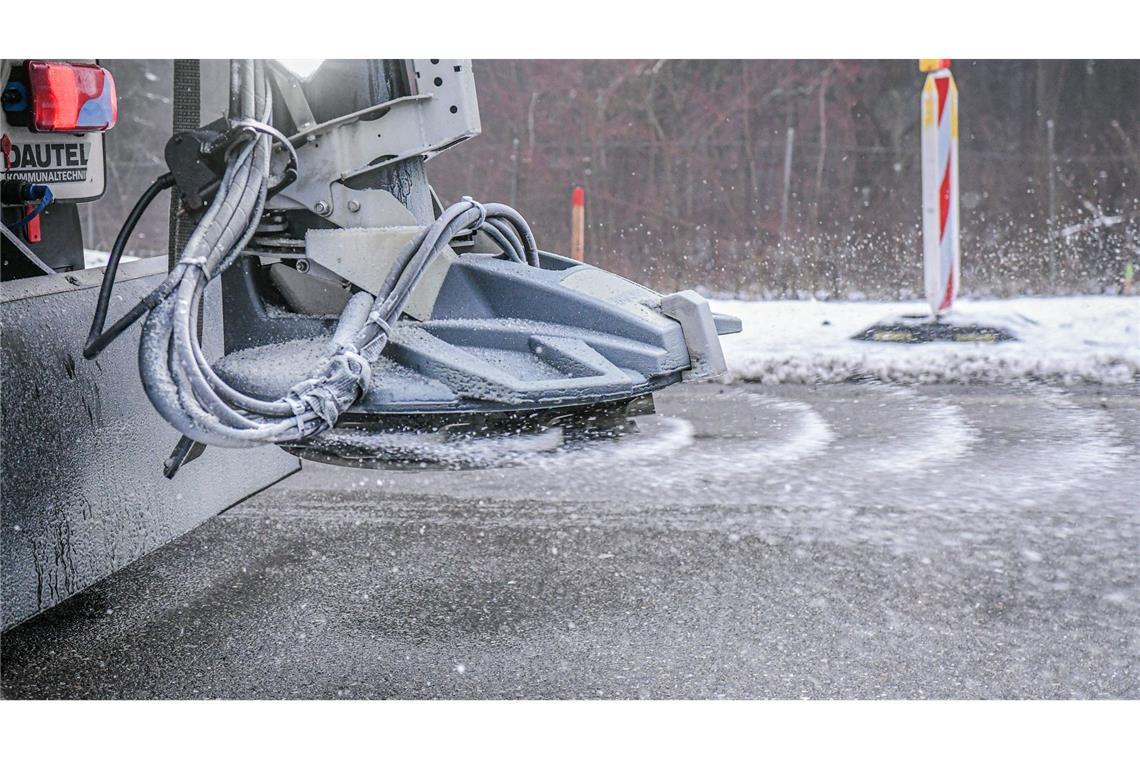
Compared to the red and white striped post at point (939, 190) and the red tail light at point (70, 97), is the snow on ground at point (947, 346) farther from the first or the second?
the red tail light at point (70, 97)

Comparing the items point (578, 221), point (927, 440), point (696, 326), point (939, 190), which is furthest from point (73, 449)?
point (939, 190)

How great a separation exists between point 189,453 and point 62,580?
267 mm

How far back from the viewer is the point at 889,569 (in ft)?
7.16

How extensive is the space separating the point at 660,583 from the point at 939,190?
179cm

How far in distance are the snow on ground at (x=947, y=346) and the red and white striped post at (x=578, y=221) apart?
65cm

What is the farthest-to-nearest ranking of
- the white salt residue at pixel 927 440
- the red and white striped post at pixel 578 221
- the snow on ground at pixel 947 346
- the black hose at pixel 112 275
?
1. the snow on ground at pixel 947 346
2. the white salt residue at pixel 927 440
3. the red and white striped post at pixel 578 221
4. the black hose at pixel 112 275

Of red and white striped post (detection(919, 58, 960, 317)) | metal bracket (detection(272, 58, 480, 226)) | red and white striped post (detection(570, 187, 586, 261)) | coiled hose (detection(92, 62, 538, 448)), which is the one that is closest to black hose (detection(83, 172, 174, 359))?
coiled hose (detection(92, 62, 538, 448))

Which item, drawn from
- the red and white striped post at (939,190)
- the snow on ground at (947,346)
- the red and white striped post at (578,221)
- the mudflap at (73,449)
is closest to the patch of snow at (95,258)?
the mudflap at (73,449)

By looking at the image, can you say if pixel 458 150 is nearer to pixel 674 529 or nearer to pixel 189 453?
pixel 189 453

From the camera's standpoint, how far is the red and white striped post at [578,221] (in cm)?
255

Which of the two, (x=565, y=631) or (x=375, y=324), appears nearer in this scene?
(x=375, y=324)

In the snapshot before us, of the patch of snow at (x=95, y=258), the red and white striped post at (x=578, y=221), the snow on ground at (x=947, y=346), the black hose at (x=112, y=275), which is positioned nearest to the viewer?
the black hose at (x=112, y=275)

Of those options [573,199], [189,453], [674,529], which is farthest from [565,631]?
[573,199]

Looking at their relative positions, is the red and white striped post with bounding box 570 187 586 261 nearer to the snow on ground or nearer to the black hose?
the snow on ground
